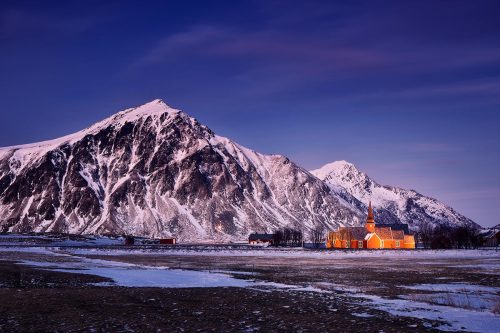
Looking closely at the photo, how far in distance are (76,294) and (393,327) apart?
19506 mm

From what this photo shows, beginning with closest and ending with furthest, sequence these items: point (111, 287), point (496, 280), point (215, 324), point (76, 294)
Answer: point (215, 324) < point (76, 294) < point (111, 287) < point (496, 280)

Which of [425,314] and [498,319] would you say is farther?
[425,314]

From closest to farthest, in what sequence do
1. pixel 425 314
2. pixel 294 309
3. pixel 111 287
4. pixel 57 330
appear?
pixel 57 330
pixel 425 314
pixel 294 309
pixel 111 287

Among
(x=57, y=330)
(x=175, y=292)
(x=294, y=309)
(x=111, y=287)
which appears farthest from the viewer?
(x=111, y=287)

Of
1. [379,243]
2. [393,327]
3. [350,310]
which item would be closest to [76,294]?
[350,310]

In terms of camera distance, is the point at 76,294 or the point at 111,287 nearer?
the point at 76,294

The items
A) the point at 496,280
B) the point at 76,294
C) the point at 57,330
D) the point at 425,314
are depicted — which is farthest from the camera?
the point at 496,280

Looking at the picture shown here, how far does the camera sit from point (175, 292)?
3500 cm

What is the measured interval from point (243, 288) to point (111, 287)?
9.14 m

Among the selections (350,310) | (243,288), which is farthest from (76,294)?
(350,310)

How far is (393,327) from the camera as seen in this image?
21484mm

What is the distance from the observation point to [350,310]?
85.8 ft

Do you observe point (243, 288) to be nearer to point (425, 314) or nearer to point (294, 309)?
point (294, 309)

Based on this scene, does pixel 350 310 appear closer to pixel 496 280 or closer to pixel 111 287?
pixel 111 287
